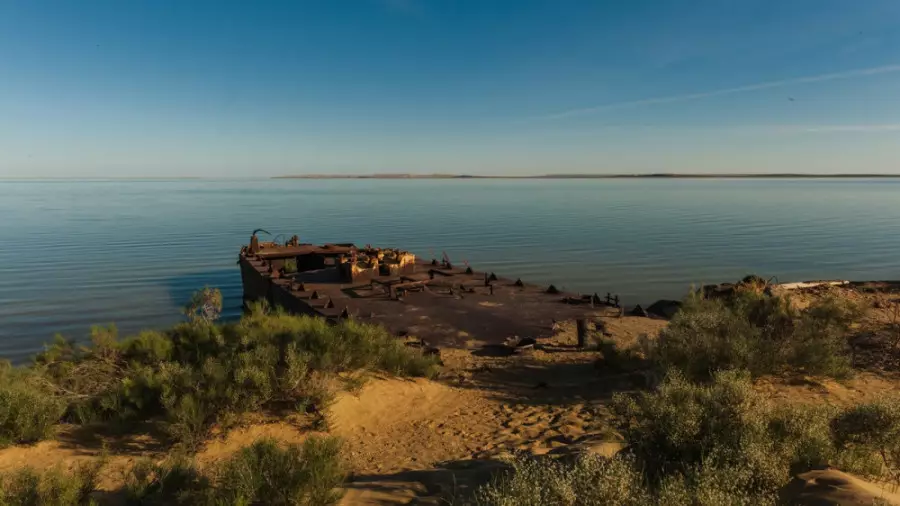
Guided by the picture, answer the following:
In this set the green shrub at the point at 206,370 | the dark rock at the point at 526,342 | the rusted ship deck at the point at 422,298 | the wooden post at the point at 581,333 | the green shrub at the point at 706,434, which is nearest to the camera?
the green shrub at the point at 706,434

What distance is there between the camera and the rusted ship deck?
12.5 meters

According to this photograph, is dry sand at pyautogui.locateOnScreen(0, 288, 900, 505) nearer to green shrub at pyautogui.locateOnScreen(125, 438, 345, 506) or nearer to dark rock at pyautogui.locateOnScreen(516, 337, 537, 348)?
dark rock at pyautogui.locateOnScreen(516, 337, 537, 348)

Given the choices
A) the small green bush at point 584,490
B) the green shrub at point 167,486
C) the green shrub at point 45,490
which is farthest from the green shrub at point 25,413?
the small green bush at point 584,490

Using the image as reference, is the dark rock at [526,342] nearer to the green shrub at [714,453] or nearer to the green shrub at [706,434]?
the green shrub at [714,453]

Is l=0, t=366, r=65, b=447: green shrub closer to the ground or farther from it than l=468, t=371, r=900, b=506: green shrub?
closer to the ground

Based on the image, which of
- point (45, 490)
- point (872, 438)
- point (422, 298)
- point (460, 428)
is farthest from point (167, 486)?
point (422, 298)

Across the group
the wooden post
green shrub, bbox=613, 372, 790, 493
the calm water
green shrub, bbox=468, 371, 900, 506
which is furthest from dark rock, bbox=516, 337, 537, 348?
the calm water

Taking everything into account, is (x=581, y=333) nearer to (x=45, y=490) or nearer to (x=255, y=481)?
(x=255, y=481)

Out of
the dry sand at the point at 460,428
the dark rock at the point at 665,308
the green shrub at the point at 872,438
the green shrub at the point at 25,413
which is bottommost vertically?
the dark rock at the point at 665,308

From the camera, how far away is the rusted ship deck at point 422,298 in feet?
41.0

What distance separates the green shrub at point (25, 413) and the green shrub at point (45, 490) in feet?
5.76

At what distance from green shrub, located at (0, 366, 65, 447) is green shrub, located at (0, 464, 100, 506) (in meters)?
1.75

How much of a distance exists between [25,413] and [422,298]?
10.3 meters

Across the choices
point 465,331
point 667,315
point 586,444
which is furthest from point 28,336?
point 667,315
